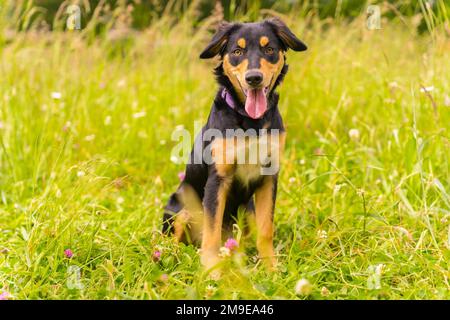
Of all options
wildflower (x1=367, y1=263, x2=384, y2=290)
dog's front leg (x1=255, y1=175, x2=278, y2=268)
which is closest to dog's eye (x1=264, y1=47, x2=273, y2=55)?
dog's front leg (x1=255, y1=175, x2=278, y2=268)

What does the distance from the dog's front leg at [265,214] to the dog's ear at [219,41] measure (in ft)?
2.42

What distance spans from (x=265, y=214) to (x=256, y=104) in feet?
2.05

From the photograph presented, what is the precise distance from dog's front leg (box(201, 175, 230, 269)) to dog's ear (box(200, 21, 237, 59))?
66 cm

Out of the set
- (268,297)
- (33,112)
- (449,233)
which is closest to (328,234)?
(449,233)

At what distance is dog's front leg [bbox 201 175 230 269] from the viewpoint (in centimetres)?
318

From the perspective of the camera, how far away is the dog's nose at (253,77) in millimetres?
2980

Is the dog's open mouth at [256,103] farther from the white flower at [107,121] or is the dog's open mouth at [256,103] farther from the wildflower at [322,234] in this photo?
the white flower at [107,121]

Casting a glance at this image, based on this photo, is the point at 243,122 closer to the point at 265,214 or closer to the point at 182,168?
the point at 265,214

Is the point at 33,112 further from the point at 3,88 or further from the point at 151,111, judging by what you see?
the point at 151,111

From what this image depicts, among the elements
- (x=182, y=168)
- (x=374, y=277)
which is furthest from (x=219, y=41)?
(x=182, y=168)

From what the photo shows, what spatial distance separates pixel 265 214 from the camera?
3352 millimetres

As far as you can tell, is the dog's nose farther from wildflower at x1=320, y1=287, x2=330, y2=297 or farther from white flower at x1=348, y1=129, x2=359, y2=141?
white flower at x1=348, y1=129, x2=359, y2=141

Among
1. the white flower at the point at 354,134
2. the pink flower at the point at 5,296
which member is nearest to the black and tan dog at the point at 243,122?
the pink flower at the point at 5,296
